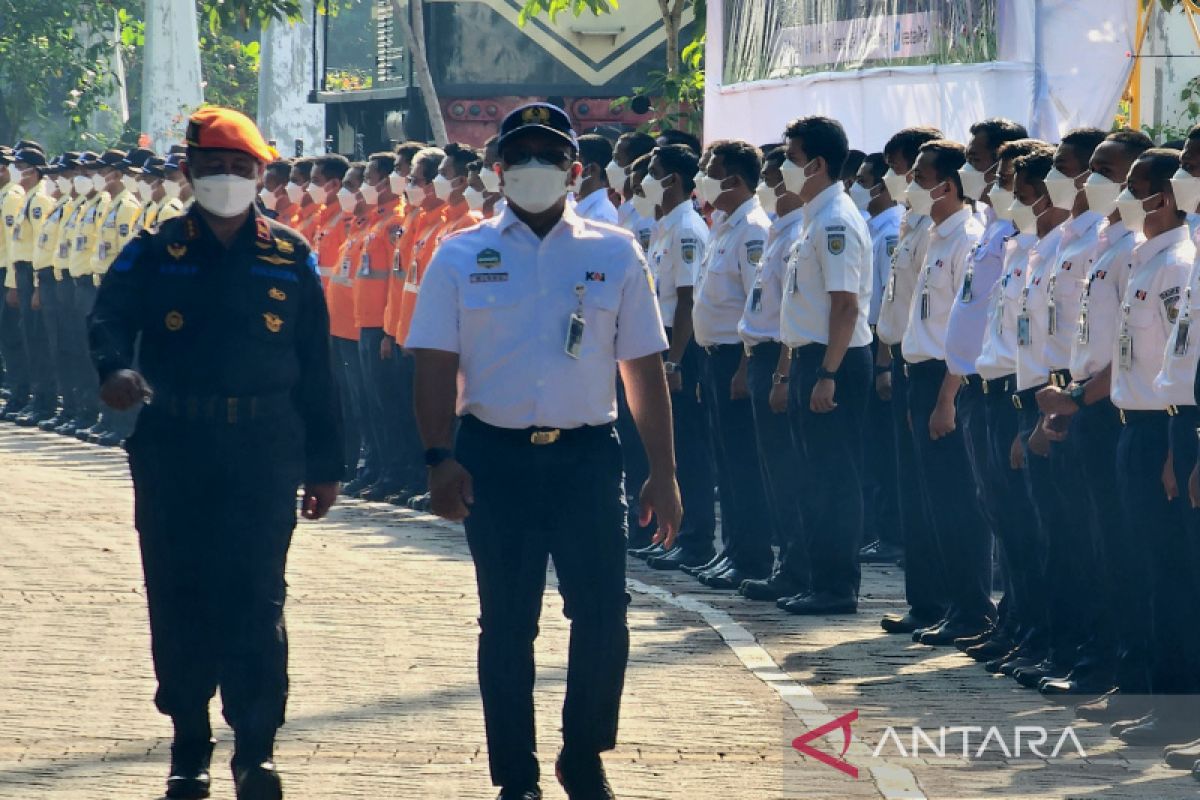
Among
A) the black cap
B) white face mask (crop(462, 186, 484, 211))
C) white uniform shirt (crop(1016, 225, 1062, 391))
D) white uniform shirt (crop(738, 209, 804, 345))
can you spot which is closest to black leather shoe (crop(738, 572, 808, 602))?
white uniform shirt (crop(738, 209, 804, 345))

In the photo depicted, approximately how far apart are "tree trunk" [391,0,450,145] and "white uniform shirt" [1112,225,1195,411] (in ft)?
60.2

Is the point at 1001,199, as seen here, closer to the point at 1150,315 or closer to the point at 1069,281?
the point at 1069,281

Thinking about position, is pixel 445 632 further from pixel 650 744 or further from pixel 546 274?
pixel 546 274

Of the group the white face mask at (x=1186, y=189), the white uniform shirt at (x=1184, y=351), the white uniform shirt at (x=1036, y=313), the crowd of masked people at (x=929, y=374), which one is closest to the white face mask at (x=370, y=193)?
the crowd of masked people at (x=929, y=374)

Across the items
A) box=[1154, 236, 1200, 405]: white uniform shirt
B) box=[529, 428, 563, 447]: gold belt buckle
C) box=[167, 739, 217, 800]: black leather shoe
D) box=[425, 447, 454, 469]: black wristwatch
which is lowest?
box=[167, 739, 217, 800]: black leather shoe

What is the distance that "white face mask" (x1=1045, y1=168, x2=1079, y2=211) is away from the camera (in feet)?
33.2

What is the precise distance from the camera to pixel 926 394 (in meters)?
11.5

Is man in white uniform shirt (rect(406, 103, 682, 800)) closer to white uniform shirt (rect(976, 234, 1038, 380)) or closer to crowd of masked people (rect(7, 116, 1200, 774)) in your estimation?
crowd of masked people (rect(7, 116, 1200, 774))

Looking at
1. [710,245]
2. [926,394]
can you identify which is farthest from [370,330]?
[926,394]

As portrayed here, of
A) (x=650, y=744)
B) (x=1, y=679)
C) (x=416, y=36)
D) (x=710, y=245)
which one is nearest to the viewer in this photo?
(x=650, y=744)

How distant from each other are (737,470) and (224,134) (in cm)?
622

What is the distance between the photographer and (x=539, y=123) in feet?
25.3

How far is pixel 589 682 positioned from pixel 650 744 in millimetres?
1267

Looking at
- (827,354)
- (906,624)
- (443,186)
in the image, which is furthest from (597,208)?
(906,624)
